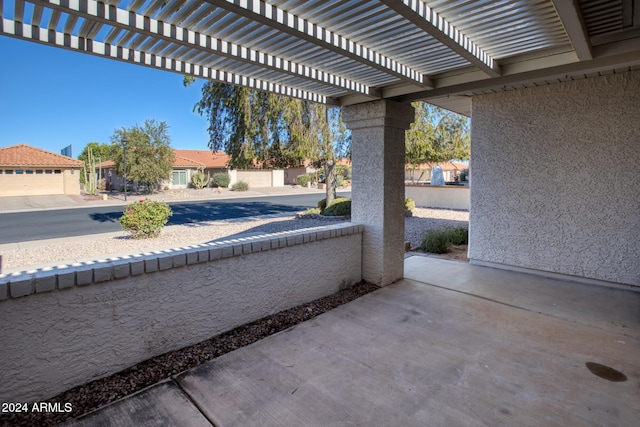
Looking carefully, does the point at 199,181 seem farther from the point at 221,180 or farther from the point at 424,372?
the point at 424,372

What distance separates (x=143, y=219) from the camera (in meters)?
10.9

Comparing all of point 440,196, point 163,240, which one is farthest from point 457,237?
point 440,196

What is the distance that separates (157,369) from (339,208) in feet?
38.8

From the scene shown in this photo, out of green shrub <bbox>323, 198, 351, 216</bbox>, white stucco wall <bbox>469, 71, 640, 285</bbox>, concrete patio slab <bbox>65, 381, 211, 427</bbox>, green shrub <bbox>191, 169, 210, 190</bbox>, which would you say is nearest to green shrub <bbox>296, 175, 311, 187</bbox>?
green shrub <bbox>191, 169, 210, 190</bbox>

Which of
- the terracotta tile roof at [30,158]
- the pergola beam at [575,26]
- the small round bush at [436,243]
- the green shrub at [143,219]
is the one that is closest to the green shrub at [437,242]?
the small round bush at [436,243]

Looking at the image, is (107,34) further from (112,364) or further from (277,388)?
(277,388)

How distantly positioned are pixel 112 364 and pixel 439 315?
3715 millimetres

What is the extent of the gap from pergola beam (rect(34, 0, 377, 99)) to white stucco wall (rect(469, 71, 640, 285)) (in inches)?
148

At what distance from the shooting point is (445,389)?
9.87ft

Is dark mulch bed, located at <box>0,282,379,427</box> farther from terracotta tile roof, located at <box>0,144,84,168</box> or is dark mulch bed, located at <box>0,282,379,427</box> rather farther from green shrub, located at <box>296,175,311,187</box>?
green shrub, located at <box>296,175,311,187</box>

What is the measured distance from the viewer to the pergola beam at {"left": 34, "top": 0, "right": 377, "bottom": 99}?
2.53m

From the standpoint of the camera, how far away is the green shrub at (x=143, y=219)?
1087 centimetres

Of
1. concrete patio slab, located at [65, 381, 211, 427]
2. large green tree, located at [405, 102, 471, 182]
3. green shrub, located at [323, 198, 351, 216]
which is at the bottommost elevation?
concrete patio slab, located at [65, 381, 211, 427]

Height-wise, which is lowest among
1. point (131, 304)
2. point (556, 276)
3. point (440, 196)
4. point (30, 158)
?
point (556, 276)
